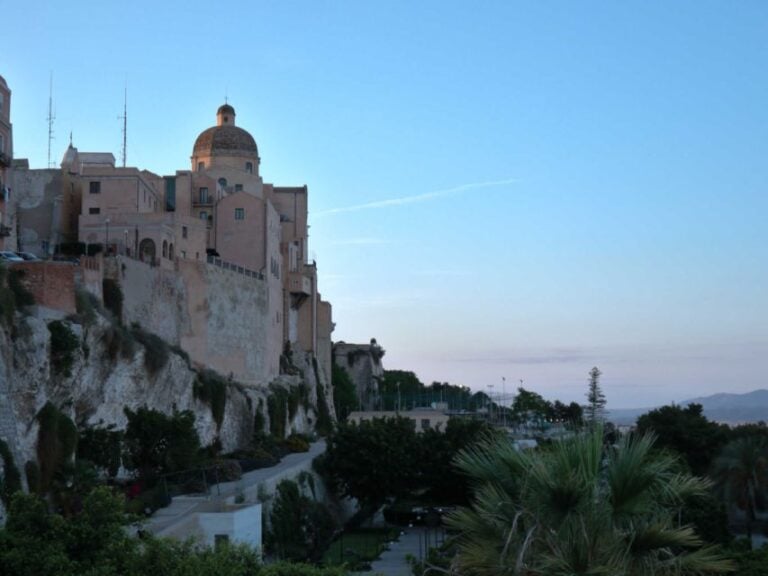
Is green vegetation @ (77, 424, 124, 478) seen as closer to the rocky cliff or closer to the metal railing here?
the rocky cliff

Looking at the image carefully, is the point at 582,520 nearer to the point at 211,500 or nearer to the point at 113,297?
the point at 211,500

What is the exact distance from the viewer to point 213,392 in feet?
163

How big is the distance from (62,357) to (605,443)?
69.3 feet

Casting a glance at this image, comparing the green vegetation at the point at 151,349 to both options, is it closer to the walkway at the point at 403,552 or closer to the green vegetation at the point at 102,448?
the green vegetation at the point at 102,448

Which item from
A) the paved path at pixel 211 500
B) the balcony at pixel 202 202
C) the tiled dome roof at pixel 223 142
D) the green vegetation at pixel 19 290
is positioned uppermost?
the tiled dome roof at pixel 223 142

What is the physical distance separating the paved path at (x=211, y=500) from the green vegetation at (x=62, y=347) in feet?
16.2

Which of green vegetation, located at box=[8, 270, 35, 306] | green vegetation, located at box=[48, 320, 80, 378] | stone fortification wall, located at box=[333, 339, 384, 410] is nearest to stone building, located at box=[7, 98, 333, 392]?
green vegetation, located at box=[8, 270, 35, 306]

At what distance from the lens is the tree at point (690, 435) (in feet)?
174

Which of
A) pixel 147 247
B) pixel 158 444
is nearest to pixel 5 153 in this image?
pixel 147 247

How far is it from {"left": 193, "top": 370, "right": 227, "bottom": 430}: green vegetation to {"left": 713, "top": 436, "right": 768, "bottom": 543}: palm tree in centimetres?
2304

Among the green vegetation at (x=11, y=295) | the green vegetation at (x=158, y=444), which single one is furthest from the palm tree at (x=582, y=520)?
the green vegetation at (x=158, y=444)

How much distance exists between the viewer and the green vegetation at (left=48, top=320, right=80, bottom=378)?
30250mm

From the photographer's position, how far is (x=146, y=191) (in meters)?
55.2

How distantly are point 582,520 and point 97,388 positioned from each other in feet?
90.7
